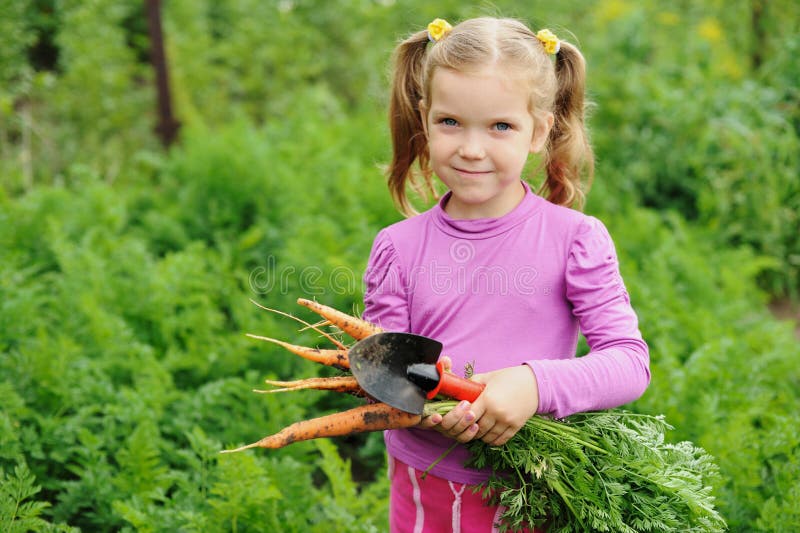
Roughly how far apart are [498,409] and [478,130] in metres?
0.65

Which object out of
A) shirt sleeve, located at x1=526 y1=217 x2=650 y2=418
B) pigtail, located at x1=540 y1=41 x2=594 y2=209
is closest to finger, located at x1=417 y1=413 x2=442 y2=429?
shirt sleeve, located at x1=526 y1=217 x2=650 y2=418

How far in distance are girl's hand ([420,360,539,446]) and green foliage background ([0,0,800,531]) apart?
38.8 inches

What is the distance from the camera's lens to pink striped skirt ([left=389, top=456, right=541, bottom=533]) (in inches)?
76.8

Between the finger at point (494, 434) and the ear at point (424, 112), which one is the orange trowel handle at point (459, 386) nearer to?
the finger at point (494, 434)

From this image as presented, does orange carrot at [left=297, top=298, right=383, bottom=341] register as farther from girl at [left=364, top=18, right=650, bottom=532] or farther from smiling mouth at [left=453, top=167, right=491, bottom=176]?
smiling mouth at [left=453, top=167, right=491, bottom=176]

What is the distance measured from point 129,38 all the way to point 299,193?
536 cm

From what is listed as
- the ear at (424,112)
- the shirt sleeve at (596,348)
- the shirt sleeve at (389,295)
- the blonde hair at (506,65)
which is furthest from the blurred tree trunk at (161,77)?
the shirt sleeve at (596,348)

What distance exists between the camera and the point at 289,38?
852 centimetres

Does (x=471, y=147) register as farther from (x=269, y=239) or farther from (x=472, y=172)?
(x=269, y=239)

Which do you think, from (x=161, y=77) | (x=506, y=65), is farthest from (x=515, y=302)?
(x=161, y=77)

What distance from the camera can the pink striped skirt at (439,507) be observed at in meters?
1.95

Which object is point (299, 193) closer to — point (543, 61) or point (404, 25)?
point (543, 61)

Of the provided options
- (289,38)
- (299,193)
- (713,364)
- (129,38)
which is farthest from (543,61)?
(129,38)

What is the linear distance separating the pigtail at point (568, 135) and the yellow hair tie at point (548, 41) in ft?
0.32
